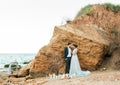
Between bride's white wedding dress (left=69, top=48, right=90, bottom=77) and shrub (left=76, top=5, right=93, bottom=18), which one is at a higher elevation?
shrub (left=76, top=5, right=93, bottom=18)

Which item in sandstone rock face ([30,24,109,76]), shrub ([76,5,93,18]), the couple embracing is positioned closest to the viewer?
the couple embracing

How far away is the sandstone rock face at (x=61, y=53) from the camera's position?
79.0 feet

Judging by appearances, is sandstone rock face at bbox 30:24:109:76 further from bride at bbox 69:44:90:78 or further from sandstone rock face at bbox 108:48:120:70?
bride at bbox 69:44:90:78

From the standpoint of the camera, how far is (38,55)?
79.7 ft

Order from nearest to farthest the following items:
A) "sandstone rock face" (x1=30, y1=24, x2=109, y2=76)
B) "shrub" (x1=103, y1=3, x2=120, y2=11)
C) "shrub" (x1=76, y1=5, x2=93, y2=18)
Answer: "sandstone rock face" (x1=30, y1=24, x2=109, y2=76) < "shrub" (x1=76, y1=5, x2=93, y2=18) < "shrub" (x1=103, y1=3, x2=120, y2=11)

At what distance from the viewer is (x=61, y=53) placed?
958 inches

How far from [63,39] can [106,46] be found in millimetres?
3010

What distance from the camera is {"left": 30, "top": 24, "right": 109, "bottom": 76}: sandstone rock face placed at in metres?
24.1

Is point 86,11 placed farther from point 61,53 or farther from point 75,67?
point 75,67

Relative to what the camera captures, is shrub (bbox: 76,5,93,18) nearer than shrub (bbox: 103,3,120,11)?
Yes

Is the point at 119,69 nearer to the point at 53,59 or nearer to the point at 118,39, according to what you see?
the point at 118,39

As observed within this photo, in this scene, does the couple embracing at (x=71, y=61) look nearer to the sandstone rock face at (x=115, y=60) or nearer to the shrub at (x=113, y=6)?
the sandstone rock face at (x=115, y=60)

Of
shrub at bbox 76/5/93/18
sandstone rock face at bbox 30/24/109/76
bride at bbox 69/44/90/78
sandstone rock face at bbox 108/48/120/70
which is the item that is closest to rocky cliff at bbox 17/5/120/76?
sandstone rock face at bbox 30/24/109/76

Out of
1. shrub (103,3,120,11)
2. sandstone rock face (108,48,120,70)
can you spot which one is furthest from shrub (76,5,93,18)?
sandstone rock face (108,48,120,70)
